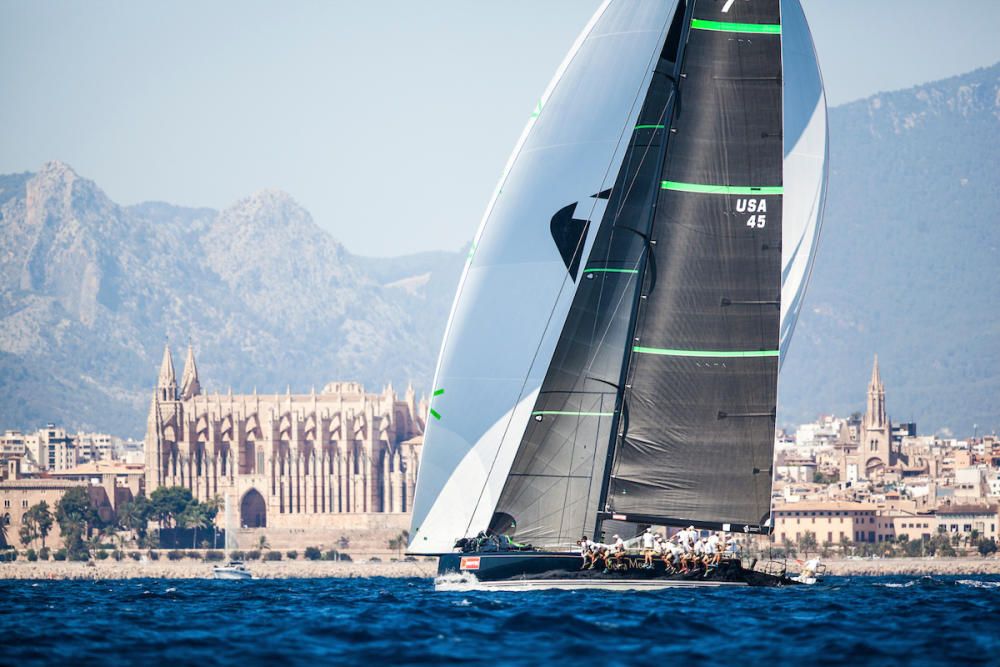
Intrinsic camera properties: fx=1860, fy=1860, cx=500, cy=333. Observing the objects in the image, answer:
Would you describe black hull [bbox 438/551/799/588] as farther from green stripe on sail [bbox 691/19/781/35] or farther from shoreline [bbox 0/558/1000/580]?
shoreline [bbox 0/558/1000/580]

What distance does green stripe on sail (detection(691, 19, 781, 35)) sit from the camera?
26.6 m

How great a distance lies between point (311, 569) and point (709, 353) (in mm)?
78672

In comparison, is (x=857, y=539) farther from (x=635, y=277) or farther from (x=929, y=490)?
(x=635, y=277)

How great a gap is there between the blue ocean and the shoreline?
216 ft

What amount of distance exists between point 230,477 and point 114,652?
120 meters

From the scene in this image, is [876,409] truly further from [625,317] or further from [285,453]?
[625,317]

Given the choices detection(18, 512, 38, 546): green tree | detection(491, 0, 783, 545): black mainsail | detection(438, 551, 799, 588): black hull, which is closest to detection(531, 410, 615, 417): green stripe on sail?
detection(491, 0, 783, 545): black mainsail

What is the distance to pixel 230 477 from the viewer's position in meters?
140

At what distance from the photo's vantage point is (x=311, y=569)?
339ft

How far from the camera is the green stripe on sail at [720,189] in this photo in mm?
26625

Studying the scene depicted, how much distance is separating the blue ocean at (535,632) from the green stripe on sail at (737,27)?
26.6 feet

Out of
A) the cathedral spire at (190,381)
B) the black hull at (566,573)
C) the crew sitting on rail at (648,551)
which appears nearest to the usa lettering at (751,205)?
the crew sitting on rail at (648,551)

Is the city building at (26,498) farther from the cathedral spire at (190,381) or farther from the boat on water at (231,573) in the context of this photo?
the boat on water at (231,573)

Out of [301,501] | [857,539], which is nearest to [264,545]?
[301,501]
